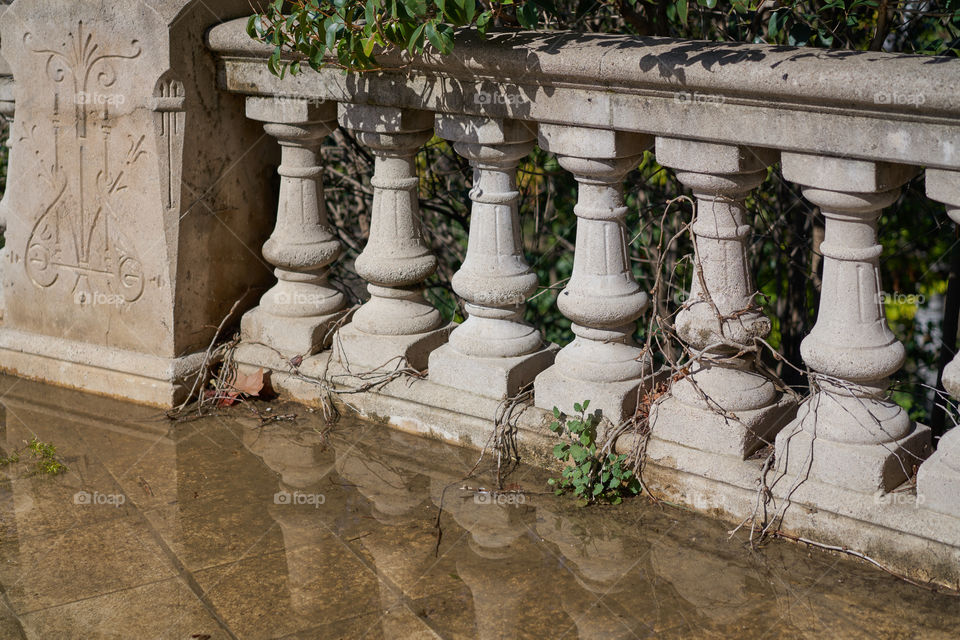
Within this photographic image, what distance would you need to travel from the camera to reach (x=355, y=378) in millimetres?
3803

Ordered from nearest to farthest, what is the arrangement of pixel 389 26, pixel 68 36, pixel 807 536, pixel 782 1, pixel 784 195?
pixel 807 536, pixel 389 26, pixel 782 1, pixel 68 36, pixel 784 195

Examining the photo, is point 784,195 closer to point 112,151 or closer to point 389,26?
point 389,26

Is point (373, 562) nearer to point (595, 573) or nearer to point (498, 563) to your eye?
point (498, 563)

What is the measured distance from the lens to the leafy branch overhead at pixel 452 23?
2998 mm

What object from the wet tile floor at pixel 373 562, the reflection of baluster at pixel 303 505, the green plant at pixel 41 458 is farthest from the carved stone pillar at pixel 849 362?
the green plant at pixel 41 458

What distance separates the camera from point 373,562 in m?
2.86

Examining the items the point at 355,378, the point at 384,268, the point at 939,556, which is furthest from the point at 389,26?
the point at 939,556

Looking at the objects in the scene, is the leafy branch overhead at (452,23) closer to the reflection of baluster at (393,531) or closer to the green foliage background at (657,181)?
the green foliage background at (657,181)

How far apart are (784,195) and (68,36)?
3.04 m

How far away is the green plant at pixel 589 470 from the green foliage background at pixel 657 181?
1.41 ft

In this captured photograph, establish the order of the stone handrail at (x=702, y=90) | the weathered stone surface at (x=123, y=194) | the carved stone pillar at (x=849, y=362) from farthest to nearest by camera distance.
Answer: the weathered stone surface at (x=123, y=194)
the carved stone pillar at (x=849, y=362)
the stone handrail at (x=702, y=90)

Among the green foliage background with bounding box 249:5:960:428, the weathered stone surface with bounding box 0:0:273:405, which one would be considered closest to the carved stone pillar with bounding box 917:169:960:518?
the green foliage background with bounding box 249:5:960:428

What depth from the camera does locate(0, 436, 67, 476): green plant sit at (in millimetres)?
Result: 3436

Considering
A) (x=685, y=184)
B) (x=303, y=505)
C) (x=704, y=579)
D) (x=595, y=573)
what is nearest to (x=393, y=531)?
(x=303, y=505)
